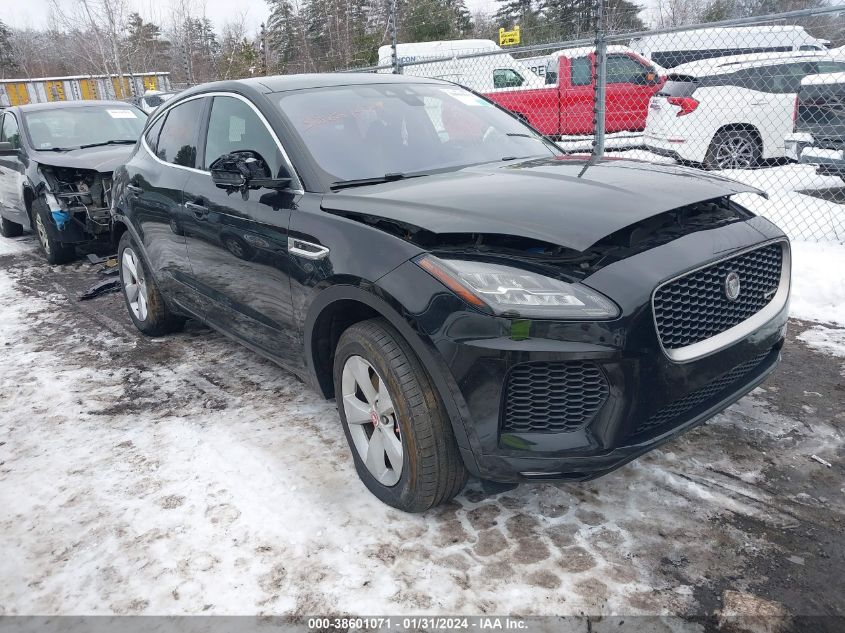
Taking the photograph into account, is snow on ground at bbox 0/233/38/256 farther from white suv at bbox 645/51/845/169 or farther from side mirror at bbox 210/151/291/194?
white suv at bbox 645/51/845/169

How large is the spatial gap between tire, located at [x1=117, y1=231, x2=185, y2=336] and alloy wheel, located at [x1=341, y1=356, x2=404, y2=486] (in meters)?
2.53

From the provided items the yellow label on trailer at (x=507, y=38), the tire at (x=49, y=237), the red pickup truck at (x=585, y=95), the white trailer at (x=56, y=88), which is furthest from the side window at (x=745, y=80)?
the white trailer at (x=56, y=88)

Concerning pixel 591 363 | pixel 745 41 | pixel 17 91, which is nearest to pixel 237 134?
pixel 591 363

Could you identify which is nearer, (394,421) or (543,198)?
(543,198)

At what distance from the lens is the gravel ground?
2.23 metres

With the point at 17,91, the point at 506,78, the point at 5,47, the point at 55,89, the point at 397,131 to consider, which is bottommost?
the point at 397,131

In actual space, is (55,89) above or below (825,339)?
above

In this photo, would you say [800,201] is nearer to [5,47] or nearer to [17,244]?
[17,244]

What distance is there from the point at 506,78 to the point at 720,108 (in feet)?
21.3

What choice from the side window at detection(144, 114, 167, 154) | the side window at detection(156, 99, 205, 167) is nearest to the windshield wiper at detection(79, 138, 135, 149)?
the side window at detection(144, 114, 167, 154)

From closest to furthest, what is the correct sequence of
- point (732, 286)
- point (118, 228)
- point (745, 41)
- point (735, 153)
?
point (732, 286)
point (118, 228)
point (735, 153)
point (745, 41)

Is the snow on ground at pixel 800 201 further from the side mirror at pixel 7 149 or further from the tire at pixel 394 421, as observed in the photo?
the side mirror at pixel 7 149

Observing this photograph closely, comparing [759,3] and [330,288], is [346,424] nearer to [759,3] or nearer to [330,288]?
[330,288]

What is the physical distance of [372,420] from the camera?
106 inches
